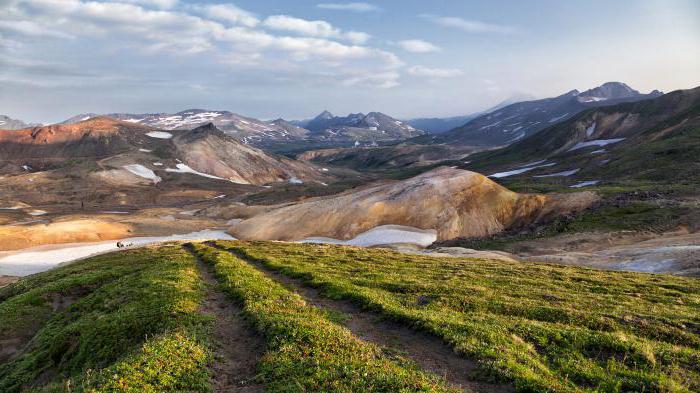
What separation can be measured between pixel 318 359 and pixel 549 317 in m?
13.5

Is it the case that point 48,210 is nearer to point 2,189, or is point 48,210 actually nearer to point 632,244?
point 2,189

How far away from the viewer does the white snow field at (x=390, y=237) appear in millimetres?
83188

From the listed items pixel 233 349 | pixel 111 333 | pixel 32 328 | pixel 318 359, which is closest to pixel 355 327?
pixel 318 359

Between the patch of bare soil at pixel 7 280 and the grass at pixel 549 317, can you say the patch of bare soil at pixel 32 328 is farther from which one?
the patch of bare soil at pixel 7 280

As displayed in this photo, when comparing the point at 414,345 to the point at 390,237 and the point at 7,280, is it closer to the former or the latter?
the point at 390,237

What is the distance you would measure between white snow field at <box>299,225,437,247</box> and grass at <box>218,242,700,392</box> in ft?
140

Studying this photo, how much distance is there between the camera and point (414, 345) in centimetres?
1859

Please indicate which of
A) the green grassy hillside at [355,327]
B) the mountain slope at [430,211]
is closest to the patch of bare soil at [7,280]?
the green grassy hillside at [355,327]

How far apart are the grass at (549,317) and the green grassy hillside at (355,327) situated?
0.27 ft

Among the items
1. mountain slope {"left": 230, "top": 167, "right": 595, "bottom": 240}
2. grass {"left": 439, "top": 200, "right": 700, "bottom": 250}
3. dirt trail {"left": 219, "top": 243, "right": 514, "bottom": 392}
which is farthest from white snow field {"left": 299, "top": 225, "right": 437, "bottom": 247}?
dirt trail {"left": 219, "top": 243, "right": 514, "bottom": 392}

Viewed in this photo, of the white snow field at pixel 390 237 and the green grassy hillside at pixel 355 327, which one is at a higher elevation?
the green grassy hillside at pixel 355 327

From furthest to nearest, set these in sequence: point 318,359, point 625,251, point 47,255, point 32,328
Result: point 47,255 < point 625,251 < point 32,328 < point 318,359

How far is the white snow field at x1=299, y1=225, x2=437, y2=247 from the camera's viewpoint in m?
83.2

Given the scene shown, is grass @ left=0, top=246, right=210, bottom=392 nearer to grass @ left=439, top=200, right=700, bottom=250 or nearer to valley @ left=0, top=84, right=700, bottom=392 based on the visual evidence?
valley @ left=0, top=84, right=700, bottom=392
